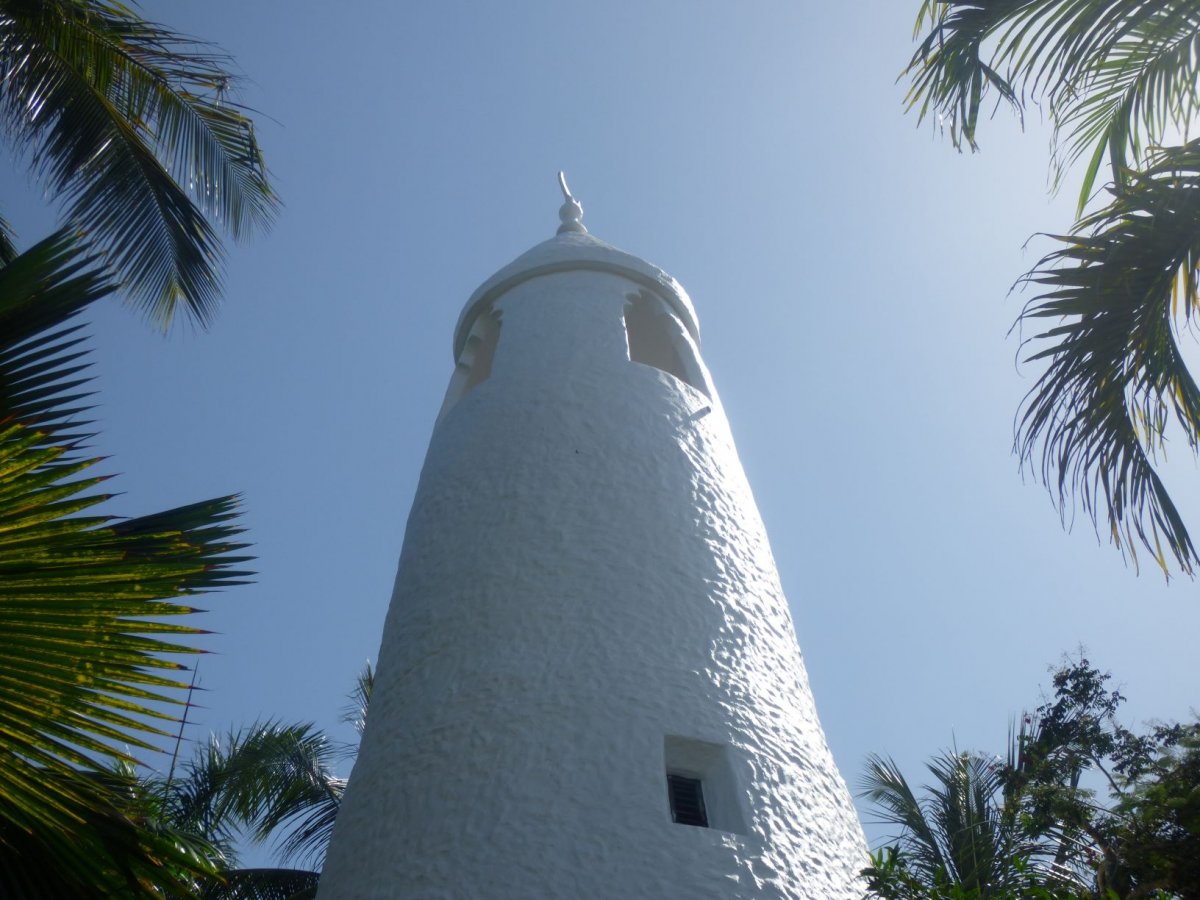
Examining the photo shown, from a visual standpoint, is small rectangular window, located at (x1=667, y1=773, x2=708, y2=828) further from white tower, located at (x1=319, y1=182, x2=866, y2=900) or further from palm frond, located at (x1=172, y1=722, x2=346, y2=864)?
palm frond, located at (x1=172, y1=722, x2=346, y2=864)

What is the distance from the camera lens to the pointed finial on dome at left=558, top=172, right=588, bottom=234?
1269 centimetres

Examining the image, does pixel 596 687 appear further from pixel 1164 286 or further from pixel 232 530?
pixel 1164 286

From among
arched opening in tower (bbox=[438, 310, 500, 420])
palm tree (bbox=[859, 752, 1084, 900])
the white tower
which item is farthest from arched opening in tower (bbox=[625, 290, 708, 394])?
palm tree (bbox=[859, 752, 1084, 900])

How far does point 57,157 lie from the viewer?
695 cm

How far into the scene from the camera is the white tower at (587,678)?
5297mm

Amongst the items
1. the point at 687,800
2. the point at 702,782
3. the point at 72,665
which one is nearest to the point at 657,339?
the point at 702,782

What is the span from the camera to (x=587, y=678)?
239 inches

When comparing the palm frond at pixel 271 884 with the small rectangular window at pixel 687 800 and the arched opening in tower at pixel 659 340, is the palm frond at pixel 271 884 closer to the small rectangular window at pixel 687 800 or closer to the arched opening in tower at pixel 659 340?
the small rectangular window at pixel 687 800

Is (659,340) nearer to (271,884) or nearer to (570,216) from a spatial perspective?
(570,216)

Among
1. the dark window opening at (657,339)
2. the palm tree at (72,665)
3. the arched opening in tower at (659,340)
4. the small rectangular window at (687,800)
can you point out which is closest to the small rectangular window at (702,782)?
the small rectangular window at (687,800)

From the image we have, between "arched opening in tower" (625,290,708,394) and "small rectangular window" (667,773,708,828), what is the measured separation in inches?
176

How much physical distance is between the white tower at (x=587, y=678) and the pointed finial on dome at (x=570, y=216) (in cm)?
398

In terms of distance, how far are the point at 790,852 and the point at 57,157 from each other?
6.22m

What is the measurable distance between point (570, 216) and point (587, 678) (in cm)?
814
